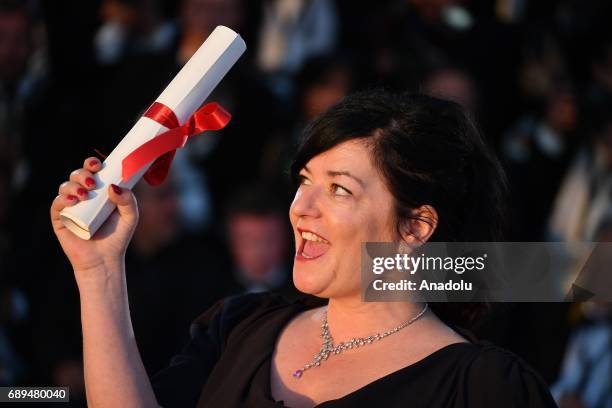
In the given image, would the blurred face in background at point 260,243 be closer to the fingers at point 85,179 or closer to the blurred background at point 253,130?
the blurred background at point 253,130

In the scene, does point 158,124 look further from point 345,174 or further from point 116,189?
point 345,174

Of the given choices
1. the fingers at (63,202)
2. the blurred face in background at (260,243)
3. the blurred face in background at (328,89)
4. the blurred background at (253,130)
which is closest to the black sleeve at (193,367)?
the fingers at (63,202)

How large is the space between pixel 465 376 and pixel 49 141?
11.9 feet

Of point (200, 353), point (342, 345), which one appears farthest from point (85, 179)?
point (342, 345)

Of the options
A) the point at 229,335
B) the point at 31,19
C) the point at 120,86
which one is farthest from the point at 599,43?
the point at 229,335

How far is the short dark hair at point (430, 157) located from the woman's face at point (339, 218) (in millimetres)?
30

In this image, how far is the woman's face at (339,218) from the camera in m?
2.83

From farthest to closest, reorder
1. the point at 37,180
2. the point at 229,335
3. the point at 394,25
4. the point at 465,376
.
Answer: the point at 394,25
the point at 37,180
the point at 229,335
the point at 465,376

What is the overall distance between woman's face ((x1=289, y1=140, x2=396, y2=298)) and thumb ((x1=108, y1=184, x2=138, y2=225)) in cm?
37

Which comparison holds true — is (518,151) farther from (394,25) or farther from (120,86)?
(120,86)

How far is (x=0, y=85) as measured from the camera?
594cm

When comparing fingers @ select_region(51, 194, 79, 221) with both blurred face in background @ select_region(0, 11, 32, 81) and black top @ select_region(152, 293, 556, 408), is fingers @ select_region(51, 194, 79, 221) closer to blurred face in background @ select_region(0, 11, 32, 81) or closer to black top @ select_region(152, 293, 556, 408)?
black top @ select_region(152, 293, 556, 408)

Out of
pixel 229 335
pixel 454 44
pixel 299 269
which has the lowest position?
pixel 229 335

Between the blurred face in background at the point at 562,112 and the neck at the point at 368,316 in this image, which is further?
the blurred face in background at the point at 562,112
